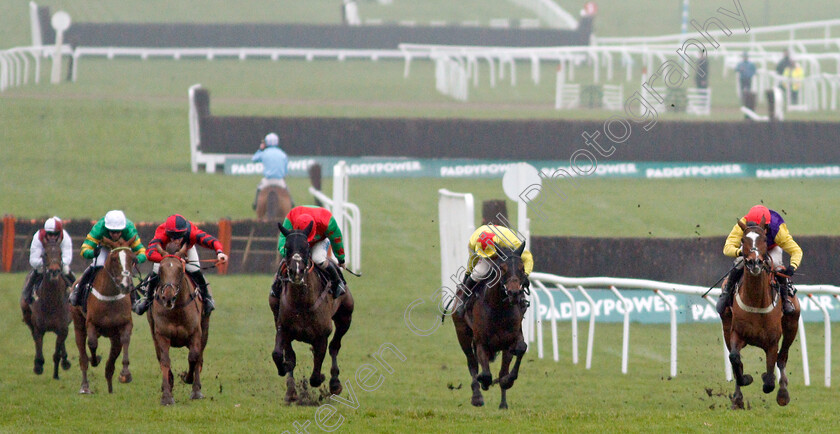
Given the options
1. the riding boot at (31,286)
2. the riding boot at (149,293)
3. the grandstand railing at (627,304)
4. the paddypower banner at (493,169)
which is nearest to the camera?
the riding boot at (149,293)

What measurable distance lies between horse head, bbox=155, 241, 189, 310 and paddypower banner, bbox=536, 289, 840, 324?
5.27 meters

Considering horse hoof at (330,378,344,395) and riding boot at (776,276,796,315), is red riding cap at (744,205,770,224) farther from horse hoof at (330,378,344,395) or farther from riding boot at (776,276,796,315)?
horse hoof at (330,378,344,395)

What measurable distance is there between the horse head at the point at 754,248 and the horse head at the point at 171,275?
165 inches

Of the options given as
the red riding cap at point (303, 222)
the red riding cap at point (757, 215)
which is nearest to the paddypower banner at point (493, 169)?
the red riding cap at point (757, 215)

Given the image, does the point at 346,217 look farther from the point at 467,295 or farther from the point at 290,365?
the point at 290,365

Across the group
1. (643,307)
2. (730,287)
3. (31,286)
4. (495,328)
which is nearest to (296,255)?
(495,328)

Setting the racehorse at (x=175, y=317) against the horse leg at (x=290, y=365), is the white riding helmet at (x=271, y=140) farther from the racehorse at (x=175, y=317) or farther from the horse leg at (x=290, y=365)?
the horse leg at (x=290, y=365)

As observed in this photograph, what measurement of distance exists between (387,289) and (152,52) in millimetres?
20699

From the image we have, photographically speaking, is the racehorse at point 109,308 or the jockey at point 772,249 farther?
the racehorse at point 109,308

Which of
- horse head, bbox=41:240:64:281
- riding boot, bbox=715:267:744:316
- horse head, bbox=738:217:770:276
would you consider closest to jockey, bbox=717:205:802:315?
riding boot, bbox=715:267:744:316

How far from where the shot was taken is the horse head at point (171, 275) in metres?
9.14

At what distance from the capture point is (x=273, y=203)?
17.5 metres

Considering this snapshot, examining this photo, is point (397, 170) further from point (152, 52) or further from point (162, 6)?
point (162, 6)

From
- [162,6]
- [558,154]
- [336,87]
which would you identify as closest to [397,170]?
[558,154]
